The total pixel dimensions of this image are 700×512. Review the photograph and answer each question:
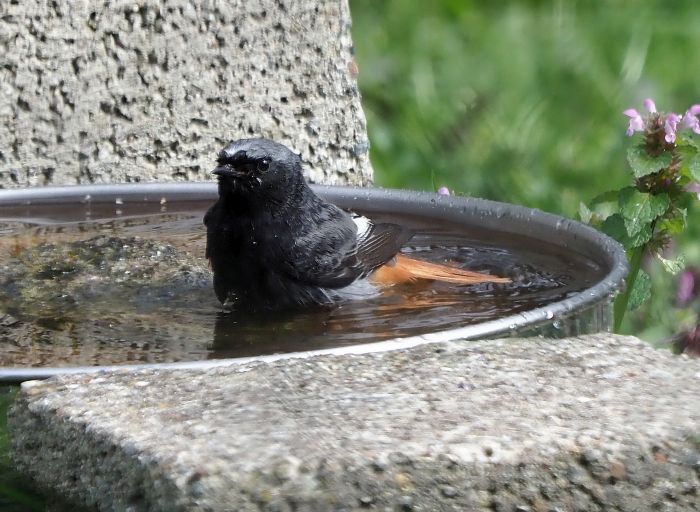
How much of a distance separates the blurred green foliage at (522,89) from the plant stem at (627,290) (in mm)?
836

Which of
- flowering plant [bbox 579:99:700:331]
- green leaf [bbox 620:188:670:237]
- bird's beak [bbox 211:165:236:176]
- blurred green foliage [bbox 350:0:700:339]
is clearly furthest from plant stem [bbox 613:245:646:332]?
bird's beak [bbox 211:165:236:176]

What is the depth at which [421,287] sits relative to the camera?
3.65m

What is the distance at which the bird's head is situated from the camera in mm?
3467

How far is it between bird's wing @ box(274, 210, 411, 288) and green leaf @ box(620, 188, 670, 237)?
589 mm

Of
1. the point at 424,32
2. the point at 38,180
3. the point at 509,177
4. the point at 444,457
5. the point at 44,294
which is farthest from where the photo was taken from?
the point at 424,32

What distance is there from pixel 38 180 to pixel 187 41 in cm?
65

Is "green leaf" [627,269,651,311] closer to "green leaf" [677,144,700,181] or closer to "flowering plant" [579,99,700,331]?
"flowering plant" [579,99,700,331]

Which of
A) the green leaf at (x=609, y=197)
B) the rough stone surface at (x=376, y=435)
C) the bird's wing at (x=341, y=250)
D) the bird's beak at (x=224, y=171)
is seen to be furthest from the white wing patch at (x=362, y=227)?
the rough stone surface at (x=376, y=435)

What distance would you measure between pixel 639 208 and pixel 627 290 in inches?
9.3

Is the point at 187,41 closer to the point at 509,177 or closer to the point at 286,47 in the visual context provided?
the point at 286,47

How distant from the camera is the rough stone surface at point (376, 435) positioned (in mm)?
1925

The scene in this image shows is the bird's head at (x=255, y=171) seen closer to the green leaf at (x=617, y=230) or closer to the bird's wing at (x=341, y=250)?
the bird's wing at (x=341, y=250)

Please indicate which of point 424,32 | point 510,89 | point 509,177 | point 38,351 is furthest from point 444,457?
point 424,32

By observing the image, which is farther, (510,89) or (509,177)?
(510,89)
